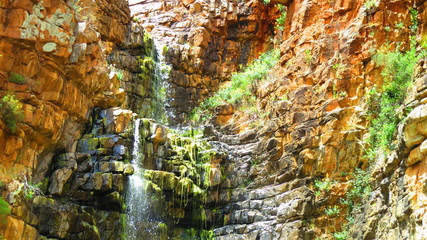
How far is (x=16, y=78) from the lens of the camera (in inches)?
648

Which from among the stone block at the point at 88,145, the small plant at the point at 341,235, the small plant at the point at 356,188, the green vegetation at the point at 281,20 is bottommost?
the small plant at the point at 341,235

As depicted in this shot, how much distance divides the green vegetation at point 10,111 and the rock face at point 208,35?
15.1 meters

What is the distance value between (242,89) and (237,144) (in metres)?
4.86

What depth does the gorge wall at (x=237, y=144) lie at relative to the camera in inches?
623

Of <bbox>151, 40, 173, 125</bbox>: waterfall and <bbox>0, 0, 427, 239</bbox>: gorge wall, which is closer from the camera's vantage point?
<bbox>0, 0, 427, 239</bbox>: gorge wall

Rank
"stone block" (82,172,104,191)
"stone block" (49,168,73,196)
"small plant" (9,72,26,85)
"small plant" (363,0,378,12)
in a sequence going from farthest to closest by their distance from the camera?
"small plant" (363,0,378,12) < "stone block" (82,172,104,191) < "stone block" (49,168,73,196) < "small plant" (9,72,26,85)

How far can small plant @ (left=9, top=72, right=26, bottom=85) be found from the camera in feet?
53.8

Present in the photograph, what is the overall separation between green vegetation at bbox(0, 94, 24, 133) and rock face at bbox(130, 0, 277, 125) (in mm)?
15149

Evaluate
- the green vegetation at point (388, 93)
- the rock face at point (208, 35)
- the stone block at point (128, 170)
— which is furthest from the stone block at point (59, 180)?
the rock face at point (208, 35)

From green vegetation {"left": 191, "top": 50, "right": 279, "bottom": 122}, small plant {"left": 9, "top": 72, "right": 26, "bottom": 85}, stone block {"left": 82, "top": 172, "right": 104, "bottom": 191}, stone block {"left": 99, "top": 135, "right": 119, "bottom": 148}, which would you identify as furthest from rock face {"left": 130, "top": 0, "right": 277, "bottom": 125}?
small plant {"left": 9, "top": 72, "right": 26, "bottom": 85}

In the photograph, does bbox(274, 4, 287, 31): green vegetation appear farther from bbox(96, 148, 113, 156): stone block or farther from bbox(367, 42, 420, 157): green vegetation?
bbox(96, 148, 113, 156): stone block

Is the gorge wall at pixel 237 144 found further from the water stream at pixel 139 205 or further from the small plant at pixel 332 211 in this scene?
the water stream at pixel 139 205

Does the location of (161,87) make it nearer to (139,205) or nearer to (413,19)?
(139,205)

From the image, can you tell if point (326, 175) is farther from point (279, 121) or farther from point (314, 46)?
point (314, 46)
